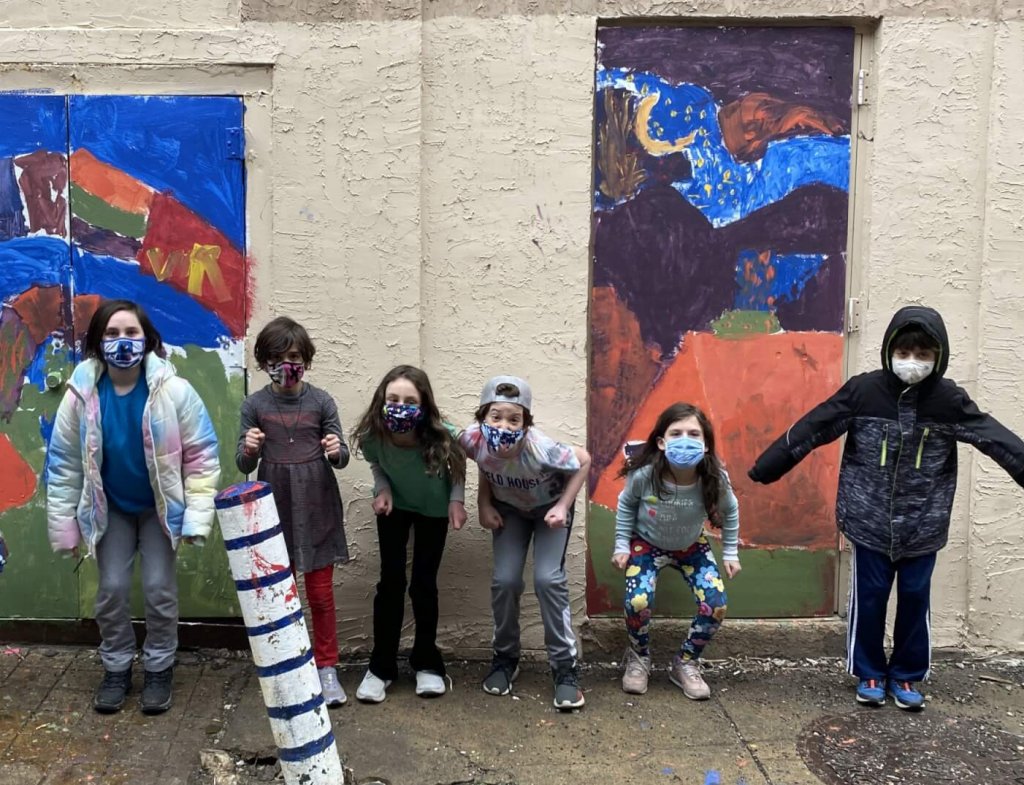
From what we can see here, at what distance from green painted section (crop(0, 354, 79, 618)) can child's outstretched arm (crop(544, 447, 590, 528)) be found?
2.40m

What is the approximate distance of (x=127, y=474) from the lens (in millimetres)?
3768

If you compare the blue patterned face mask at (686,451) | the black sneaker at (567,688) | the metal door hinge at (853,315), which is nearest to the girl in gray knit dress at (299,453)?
the black sneaker at (567,688)

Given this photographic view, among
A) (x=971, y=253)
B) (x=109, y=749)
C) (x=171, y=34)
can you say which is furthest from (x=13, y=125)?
(x=971, y=253)

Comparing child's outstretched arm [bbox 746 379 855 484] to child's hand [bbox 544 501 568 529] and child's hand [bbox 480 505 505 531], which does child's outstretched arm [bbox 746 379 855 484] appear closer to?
child's hand [bbox 544 501 568 529]

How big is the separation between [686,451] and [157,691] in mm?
2442

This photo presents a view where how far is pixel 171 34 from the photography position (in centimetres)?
425

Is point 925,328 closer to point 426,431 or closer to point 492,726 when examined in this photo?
point 426,431

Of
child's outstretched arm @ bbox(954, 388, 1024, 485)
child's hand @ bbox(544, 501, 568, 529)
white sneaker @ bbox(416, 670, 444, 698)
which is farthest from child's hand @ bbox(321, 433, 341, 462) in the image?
child's outstretched arm @ bbox(954, 388, 1024, 485)

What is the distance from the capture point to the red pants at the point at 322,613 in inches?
158

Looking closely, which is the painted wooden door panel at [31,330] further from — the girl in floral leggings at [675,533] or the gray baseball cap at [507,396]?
the girl in floral leggings at [675,533]

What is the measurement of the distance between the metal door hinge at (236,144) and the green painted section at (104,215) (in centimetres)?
52

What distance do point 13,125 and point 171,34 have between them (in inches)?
34.0

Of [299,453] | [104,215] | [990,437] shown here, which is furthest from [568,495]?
[104,215]

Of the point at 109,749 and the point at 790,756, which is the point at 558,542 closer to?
the point at 790,756
